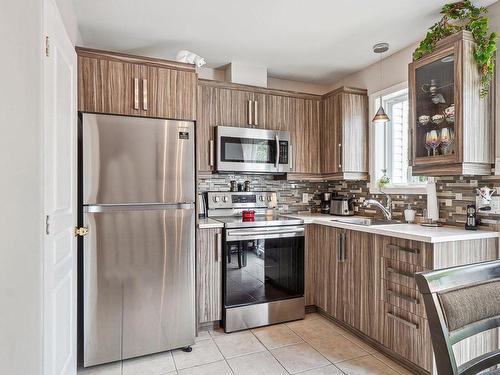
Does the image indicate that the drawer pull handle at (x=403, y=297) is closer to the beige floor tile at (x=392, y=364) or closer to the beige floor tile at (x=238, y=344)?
the beige floor tile at (x=392, y=364)

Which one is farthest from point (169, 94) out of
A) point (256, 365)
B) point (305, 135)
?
point (256, 365)

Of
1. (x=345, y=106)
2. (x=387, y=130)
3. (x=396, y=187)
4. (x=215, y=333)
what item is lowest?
(x=215, y=333)

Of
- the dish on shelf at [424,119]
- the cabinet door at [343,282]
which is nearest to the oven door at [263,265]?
the cabinet door at [343,282]

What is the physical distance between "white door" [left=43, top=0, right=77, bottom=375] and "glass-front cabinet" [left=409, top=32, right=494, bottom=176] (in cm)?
234

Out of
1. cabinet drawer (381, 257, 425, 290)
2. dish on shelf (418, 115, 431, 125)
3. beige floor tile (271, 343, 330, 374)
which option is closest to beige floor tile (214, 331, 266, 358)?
beige floor tile (271, 343, 330, 374)

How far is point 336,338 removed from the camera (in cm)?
255

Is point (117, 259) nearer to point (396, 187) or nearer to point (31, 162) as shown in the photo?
point (31, 162)

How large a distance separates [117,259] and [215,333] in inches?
42.1

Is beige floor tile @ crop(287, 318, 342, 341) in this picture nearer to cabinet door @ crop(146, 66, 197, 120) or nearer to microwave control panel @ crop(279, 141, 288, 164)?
microwave control panel @ crop(279, 141, 288, 164)

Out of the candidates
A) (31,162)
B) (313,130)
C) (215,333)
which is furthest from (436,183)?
(31,162)

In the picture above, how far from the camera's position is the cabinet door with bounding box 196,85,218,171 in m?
2.93

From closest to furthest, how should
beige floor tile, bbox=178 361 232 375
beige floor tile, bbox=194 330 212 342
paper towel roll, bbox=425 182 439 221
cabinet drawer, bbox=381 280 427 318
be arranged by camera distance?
cabinet drawer, bbox=381 280 427 318 < beige floor tile, bbox=178 361 232 375 < paper towel roll, bbox=425 182 439 221 < beige floor tile, bbox=194 330 212 342

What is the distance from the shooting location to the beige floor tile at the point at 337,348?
2.27m

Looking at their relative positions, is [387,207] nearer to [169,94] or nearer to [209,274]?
[209,274]
